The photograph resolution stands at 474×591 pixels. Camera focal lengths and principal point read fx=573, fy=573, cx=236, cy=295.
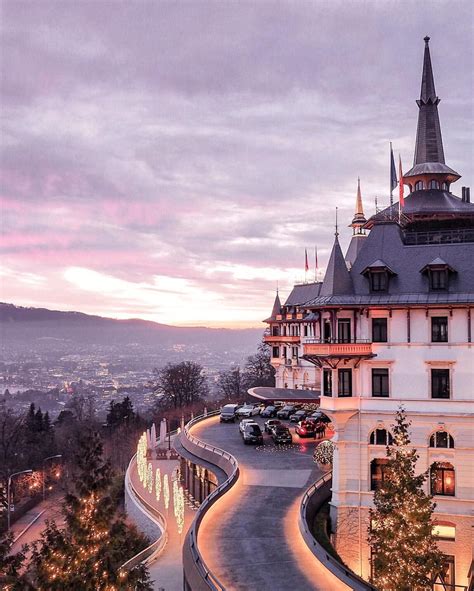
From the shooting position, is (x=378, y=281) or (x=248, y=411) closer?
(x=378, y=281)

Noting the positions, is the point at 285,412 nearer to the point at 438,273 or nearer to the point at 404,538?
the point at 438,273

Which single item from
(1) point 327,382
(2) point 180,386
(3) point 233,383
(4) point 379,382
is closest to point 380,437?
(4) point 379,382

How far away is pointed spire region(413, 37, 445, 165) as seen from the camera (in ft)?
179

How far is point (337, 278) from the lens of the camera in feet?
123

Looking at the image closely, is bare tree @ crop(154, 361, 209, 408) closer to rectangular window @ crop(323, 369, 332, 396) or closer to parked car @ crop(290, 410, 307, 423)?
parked car @ crop(290, 410, 307, 423)

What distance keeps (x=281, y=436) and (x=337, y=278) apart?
62.2 ft

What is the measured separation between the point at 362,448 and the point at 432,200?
93.8 ft

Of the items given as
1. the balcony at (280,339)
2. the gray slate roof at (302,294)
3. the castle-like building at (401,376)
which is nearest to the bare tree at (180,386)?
the balcony at (280,339)

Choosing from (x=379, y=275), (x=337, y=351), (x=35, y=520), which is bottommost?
(x=35, y=520)

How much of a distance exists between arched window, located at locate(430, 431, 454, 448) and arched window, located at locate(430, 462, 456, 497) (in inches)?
44.2

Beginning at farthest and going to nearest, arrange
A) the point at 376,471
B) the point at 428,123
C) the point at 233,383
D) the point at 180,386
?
1. the point at 233,383
2. the point at 180,386
3. the point at 428,123
4. the point at 376,471

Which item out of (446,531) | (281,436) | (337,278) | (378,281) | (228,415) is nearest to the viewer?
(446,531)

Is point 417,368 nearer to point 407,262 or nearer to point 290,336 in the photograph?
point 407,262

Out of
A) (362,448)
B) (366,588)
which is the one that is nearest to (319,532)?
(362,448)
